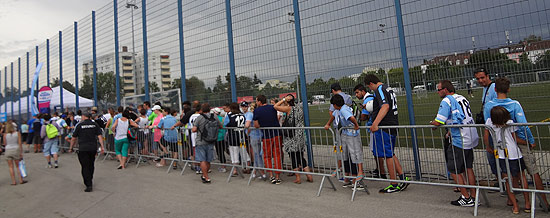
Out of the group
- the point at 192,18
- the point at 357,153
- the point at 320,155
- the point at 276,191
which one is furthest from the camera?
the point at 192,18

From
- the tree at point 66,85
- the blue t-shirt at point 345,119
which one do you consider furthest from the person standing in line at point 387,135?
the tree at point 66,85

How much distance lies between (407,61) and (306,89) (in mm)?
2191

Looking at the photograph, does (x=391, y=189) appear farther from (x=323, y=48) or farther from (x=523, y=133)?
(x=323, y=48)

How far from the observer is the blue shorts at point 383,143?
5.07 m

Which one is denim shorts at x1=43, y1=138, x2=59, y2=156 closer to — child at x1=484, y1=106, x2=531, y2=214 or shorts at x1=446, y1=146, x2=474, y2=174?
shorts at x1=446, y1=146, x2=474, y2=174

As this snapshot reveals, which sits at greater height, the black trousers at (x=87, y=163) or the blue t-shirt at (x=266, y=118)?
the blue t-shirt at (x=266, y=118)

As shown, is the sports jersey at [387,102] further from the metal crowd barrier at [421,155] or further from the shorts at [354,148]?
the shorts at [354,148]

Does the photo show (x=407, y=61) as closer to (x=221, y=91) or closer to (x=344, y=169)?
(x=344, y=169)

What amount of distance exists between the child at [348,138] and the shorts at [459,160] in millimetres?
1277

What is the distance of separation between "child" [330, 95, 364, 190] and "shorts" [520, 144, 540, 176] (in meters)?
→ 2.04

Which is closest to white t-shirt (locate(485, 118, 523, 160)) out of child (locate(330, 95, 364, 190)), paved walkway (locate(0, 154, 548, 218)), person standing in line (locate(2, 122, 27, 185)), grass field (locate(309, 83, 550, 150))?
grass field (locate(309, 83, 550, 150))

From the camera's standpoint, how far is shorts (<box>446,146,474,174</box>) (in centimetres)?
426

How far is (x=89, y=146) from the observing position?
6.96 meters

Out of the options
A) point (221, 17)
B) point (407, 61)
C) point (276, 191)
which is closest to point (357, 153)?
point (276, 191)
